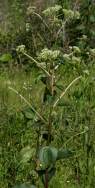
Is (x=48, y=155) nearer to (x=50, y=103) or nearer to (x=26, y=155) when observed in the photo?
(x=26, y=155)

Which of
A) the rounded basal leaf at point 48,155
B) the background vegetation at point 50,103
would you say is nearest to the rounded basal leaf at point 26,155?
the background vegetation at point 50,103

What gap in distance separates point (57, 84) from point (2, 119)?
1473 mm

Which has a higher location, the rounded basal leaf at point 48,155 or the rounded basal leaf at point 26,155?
the rounded basal leaf at point 48,155

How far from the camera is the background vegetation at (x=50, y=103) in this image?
3.13m

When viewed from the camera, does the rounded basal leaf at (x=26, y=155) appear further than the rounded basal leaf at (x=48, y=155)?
Yes

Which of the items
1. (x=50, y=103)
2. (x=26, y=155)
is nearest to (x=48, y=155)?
(x=26, y=155)

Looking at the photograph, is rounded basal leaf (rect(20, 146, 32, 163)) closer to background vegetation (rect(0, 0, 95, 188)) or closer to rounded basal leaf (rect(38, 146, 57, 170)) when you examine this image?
background vegetation (rect(0, 0, 95, 188))

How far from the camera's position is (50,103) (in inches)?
120

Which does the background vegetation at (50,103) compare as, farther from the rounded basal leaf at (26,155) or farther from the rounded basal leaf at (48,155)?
the rounded basal leaf at (48,155)

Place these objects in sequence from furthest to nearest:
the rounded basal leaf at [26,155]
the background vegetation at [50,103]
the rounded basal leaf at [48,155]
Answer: the background vegetation at [50,103], the rounded basal leaf at [26,155], the rounded basal leaf at [48,155]

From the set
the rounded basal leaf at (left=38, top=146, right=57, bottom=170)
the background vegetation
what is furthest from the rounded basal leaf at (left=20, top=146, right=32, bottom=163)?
the rounded basal leaf at (left=38, top=146, right=57, bottom=170)

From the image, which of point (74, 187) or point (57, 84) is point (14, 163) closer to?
point (74, 187)

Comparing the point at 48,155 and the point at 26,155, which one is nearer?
the point at 48,155

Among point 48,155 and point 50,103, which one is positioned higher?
point 50,103
